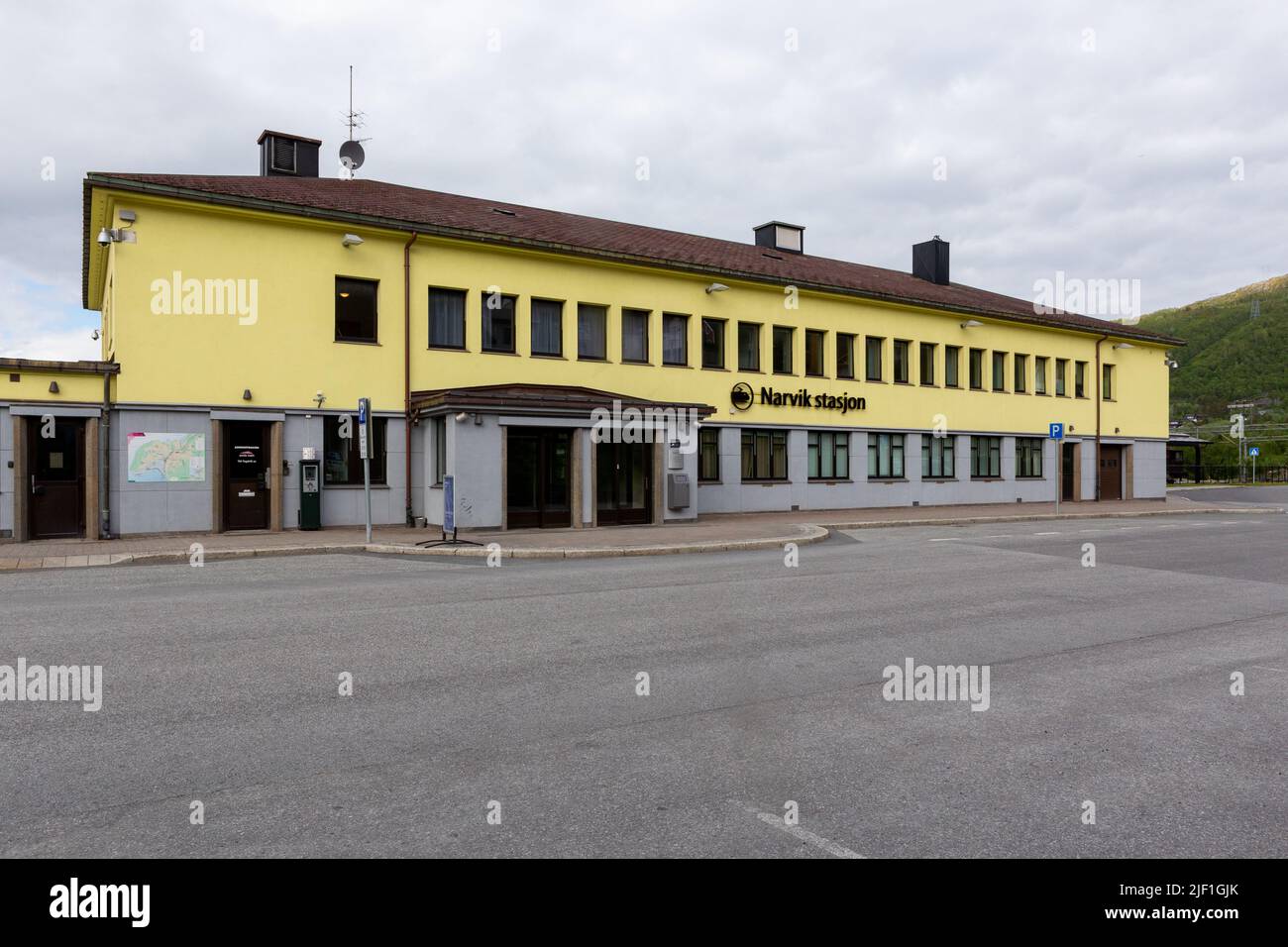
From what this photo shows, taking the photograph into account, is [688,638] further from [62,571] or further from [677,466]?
[677,466]

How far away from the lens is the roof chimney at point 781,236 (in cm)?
3656

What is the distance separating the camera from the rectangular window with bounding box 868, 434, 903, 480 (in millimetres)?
31109

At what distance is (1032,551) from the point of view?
15961mm

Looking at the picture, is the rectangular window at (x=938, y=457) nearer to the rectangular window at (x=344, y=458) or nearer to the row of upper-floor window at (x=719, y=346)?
the row of upper-floor window at (x=719, y=346)

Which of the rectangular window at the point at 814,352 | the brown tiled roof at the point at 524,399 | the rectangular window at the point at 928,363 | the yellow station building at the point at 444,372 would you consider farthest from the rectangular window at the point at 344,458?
the rectangular window at the point at 928,363

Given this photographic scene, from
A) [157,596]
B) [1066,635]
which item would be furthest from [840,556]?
[157,596]

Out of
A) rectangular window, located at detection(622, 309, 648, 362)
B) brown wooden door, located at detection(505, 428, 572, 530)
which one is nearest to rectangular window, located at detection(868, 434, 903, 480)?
rectangular window, located at detection(622, 309, 648, 362)

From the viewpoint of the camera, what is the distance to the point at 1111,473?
129 feet

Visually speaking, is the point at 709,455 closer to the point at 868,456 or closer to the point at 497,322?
the point at 868,456

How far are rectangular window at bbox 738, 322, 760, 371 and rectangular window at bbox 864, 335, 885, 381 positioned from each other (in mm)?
5017

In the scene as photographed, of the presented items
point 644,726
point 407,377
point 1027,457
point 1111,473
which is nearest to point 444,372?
point 407,377

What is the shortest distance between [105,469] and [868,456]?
22.7 meters

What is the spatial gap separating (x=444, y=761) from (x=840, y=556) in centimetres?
1173
